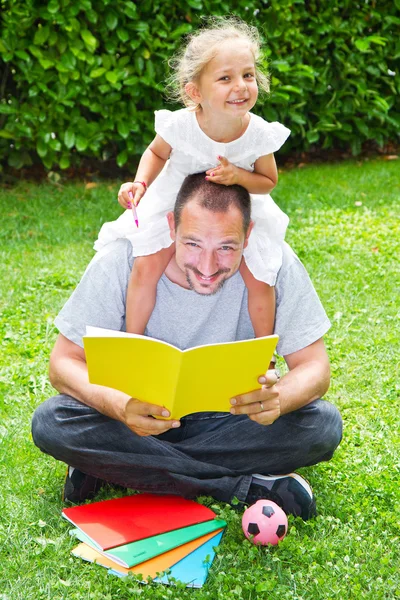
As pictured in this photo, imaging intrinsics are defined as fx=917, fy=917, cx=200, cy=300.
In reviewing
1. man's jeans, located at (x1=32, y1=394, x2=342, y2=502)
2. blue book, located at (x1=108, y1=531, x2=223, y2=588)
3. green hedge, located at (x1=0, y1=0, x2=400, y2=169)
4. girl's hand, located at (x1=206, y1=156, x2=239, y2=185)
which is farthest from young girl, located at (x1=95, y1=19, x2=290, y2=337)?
green hedge, located at (x1=0, y1=0, x2=400, y2=169)

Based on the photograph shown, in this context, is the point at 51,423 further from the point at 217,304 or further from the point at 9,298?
the point at 9,298

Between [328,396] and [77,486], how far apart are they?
1230mm

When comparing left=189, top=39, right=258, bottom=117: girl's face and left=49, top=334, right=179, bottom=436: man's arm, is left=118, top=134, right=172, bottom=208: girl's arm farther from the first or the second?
left=49, top=334, right=179, bottom=436: man's arm

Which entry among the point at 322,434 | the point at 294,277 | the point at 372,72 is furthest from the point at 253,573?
the point at 372,72

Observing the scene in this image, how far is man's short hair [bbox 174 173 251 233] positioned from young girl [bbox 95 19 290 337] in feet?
0.23

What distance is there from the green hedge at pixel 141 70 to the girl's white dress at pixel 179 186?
349 cm

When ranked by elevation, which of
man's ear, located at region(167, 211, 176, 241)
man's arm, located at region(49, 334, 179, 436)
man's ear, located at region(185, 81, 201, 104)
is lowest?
man's arm, located at region(49, 334, 179, 436)

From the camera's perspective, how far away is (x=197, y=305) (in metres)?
3.06

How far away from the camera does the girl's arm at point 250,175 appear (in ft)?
9.16

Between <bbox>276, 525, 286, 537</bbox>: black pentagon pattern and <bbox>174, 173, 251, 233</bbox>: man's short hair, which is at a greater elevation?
<bbox>174, 173, 251, 233</bbox>: man's short hair

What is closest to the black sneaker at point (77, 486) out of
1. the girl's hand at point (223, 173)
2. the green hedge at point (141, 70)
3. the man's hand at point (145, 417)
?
the man's hand at point (145, 417)

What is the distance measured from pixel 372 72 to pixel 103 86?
2437 millimetres

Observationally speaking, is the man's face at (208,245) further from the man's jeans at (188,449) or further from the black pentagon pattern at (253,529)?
the black pentagon pattern at (253,529)

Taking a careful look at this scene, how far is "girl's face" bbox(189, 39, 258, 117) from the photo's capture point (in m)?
2.99
